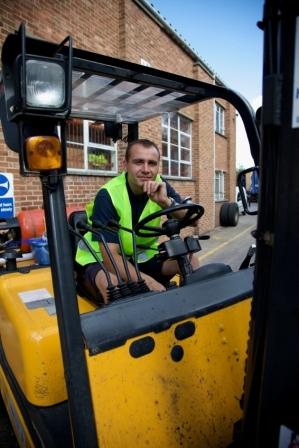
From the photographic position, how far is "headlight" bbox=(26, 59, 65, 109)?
0.99 metres

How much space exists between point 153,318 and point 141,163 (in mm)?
1289

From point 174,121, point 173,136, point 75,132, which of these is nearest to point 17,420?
point 75,132

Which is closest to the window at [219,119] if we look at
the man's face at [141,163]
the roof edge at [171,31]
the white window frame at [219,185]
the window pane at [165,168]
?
the white window frame at [219,185]

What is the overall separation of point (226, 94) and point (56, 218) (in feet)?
4.78

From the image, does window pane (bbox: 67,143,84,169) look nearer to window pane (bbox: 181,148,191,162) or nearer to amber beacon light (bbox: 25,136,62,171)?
window pane (bbox: 181,148,191,162)

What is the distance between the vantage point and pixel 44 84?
101 cm

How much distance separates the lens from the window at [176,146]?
10.6 meters

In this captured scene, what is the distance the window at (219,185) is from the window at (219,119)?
6.22 ft

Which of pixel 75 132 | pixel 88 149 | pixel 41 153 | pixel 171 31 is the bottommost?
pixel 41 153

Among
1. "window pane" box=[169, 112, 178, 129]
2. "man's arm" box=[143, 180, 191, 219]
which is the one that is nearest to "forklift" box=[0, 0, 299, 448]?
"man's arm" box=[143, 180, 191, 219]

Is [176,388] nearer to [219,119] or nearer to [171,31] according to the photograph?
[171,31]

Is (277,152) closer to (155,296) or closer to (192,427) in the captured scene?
(155,296)

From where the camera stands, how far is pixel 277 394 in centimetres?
101

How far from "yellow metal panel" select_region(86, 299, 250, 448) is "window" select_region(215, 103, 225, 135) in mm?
14450
